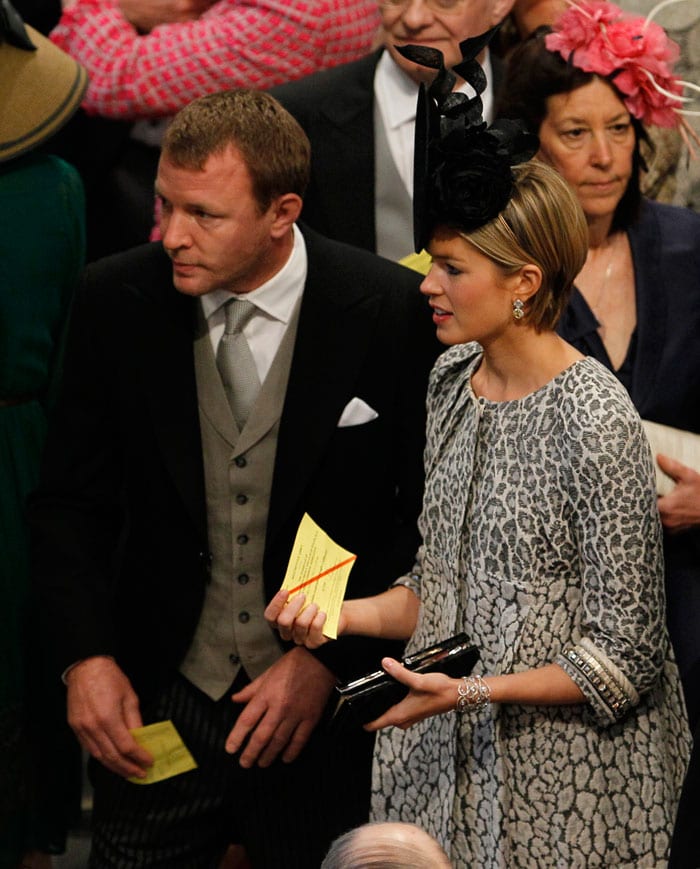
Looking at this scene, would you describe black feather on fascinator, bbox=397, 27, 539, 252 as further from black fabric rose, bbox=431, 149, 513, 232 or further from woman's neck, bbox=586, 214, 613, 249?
woman's neck, bbox=586, 214, 613, 249

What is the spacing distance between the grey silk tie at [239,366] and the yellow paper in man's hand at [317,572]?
0.55 metres

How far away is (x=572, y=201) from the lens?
8.24ft

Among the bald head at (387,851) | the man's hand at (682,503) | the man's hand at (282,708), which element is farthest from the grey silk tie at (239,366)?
the bald head at (387,851)

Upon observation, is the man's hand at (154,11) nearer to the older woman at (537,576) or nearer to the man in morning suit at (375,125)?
the man in morning suit at (375,125)

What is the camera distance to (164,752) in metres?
3.08

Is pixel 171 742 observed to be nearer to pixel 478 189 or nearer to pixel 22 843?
pixel 22 843

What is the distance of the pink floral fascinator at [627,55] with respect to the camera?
316cm

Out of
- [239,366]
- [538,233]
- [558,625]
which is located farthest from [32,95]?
[558,625]

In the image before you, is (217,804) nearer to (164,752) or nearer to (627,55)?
(164,752)

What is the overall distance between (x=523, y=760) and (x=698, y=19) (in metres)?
1.95

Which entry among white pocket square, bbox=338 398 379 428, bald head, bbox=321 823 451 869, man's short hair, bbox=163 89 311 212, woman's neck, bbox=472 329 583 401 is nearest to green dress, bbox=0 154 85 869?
man's short hair, bbox=163 89 311 212

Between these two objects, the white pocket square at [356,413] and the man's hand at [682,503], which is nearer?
the man's hand at [682,503]

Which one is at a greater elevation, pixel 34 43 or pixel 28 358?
pixel 34 43

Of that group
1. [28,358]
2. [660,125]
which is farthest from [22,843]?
[660,125]
